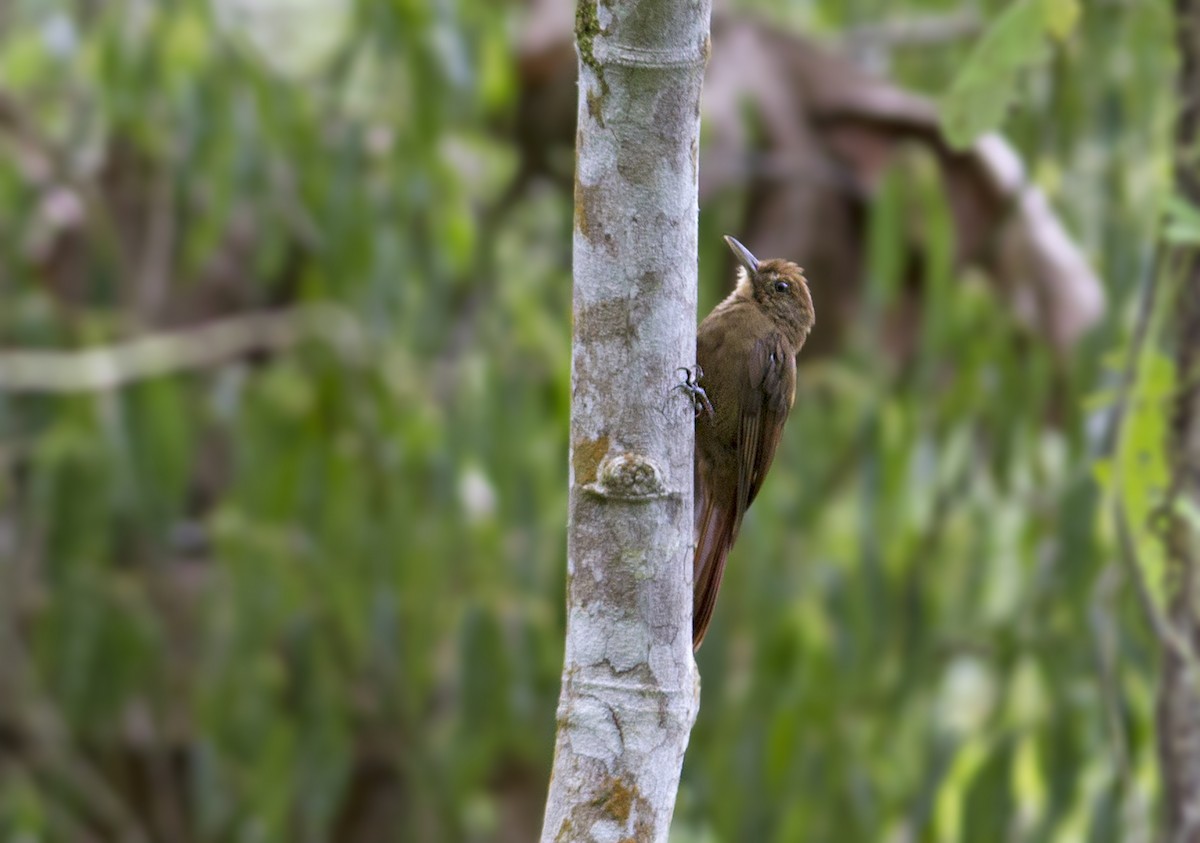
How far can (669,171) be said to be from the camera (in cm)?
164

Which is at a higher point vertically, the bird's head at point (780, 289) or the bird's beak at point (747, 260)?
the bird's beak at point (747, 260)

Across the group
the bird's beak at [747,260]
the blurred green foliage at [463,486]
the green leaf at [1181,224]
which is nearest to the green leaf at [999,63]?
the green leaf at [1181,224]

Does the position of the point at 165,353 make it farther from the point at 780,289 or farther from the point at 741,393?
the point at 741,393

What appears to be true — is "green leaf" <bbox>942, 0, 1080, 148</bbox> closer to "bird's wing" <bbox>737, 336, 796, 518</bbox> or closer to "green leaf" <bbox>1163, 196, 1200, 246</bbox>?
"green leaf" <bbox>1163, 196, 1200, 246</bbox>

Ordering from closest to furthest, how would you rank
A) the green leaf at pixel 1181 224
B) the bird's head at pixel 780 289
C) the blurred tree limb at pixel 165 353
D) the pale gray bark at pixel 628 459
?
the pale gray bark at pixel 628 459
the green leaf at pixel 1181 224
the bird's head at pixel 780 289
the blurred tree limb at pixel 165 353

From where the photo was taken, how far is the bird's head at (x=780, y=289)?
3213 millimetres

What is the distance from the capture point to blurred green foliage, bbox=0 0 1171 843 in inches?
176

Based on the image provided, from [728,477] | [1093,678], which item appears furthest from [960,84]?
[1093,678]

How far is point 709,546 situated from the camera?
107 inches

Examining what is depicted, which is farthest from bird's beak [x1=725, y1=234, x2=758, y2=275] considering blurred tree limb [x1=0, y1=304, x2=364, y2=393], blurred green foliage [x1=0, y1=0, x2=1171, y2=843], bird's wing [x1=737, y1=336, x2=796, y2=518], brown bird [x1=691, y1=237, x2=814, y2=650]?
blurred tree limb [x1=0, y1=304, x2=364, y2=393]

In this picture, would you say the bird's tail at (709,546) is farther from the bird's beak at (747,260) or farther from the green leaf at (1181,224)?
the green leaf at (1181,224)

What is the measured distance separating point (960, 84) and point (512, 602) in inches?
→ 91.7

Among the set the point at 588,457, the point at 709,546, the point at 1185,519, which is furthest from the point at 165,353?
the point at 588,457

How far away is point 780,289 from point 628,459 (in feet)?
5.44
